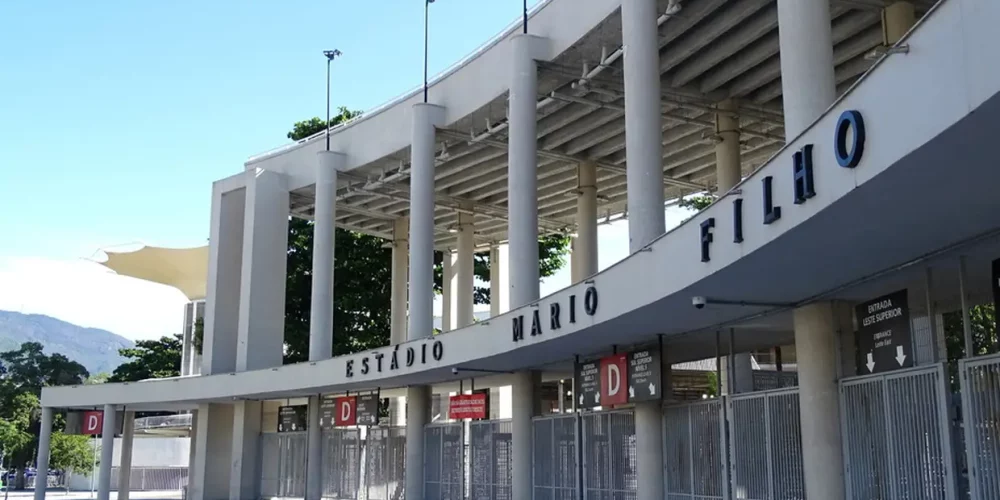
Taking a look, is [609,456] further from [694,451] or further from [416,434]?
[416,434]

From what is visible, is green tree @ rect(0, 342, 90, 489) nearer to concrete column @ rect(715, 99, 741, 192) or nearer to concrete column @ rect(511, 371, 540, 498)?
concrete column @ rect(511, 371, 540, 498)

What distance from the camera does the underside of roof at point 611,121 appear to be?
21.2 meters

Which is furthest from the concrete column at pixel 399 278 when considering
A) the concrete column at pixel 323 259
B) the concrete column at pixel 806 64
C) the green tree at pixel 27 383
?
the green tree at pixel 27 383

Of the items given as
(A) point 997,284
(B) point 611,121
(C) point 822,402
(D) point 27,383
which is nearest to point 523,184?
(B) point 611,121

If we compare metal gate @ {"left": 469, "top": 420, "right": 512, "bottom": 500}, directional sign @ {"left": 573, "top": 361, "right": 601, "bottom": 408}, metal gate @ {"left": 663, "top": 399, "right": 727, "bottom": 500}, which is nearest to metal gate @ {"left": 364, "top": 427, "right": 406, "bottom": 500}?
metal gate @ {"left": 469, "top": 420, "right": 512, "bottom": 500}

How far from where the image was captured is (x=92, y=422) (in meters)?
36.2

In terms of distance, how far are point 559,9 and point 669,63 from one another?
283 cm

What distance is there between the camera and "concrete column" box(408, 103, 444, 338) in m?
26.8

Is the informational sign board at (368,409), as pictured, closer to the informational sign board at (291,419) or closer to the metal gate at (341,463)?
the metal gate at (341,463)

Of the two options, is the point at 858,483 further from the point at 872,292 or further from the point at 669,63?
Result: the point at 669,63

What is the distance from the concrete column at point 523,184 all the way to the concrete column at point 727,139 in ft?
17.3

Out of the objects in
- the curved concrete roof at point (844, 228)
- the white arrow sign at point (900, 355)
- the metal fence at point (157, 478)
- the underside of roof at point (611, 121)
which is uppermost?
the underside of roof at point (611, 121)

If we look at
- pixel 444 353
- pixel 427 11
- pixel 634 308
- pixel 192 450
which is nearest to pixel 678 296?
pixel 634 308

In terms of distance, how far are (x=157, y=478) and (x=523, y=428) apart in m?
37.5
